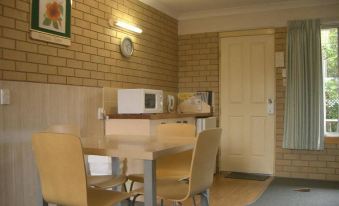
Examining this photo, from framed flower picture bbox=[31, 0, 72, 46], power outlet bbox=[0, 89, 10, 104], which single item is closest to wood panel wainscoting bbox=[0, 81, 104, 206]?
power outlet bbox=[0, 89, 10, 104]

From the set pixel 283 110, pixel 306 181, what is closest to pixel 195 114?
pixel 283 110

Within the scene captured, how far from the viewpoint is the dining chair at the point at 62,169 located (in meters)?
1.72

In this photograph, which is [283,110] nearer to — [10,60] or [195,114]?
[195,114]

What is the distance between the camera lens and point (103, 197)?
201cm

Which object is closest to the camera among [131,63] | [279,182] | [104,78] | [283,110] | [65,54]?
[65,54]

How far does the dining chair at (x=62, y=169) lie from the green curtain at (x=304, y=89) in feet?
12.1

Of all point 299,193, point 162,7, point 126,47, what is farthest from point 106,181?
point 162,7

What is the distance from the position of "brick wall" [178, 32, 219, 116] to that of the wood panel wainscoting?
2.64 meters

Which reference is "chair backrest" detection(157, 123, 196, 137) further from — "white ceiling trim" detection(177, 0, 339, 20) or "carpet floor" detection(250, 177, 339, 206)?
"white ceiling trim" detection(177, 0, 339, 20)

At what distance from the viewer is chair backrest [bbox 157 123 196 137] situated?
287 cm

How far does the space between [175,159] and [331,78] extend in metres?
3.25

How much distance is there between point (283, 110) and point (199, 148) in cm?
361

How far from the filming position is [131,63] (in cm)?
456

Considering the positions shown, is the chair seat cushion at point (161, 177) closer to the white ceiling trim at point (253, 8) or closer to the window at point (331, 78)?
the window at point (331, 78)
